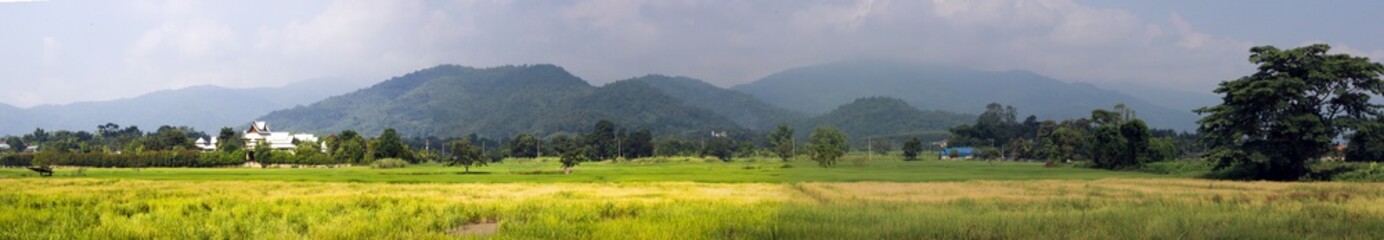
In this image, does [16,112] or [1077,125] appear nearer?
[1077,125]

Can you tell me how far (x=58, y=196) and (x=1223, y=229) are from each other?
17.0 meters

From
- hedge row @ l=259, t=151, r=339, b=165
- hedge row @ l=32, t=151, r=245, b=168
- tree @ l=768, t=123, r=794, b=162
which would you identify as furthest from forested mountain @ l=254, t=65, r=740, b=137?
hedge row @ l=32, t=151, r=245, b=168

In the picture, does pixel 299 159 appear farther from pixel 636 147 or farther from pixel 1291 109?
pixel 1291 109

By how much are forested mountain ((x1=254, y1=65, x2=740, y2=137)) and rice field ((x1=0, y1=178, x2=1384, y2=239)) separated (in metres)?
111

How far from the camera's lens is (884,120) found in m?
111

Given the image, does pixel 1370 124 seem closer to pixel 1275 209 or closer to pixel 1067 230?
pixel 1275 209

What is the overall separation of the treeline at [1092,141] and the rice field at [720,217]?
2029 cm

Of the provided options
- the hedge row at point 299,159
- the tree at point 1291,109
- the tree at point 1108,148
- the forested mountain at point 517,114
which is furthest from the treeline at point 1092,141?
the forested mountain at point 517,114

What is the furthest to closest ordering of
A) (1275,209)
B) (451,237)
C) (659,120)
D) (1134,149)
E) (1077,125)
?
(659,120) < (1077,125) < (1134,149) < (1275,209) < (451,237)

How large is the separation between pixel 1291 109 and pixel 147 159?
48.0 meters

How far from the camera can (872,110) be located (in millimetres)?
115750

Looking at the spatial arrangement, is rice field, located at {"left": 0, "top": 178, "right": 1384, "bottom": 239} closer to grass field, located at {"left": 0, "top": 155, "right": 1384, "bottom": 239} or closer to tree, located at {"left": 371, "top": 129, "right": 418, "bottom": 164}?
grass field, located at {"left": 0, "top": 155, "right": 1384, "bottom": 239}

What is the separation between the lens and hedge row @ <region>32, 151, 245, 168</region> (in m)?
44.7

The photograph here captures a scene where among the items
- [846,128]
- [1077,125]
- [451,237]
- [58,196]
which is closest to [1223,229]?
[451,237]
